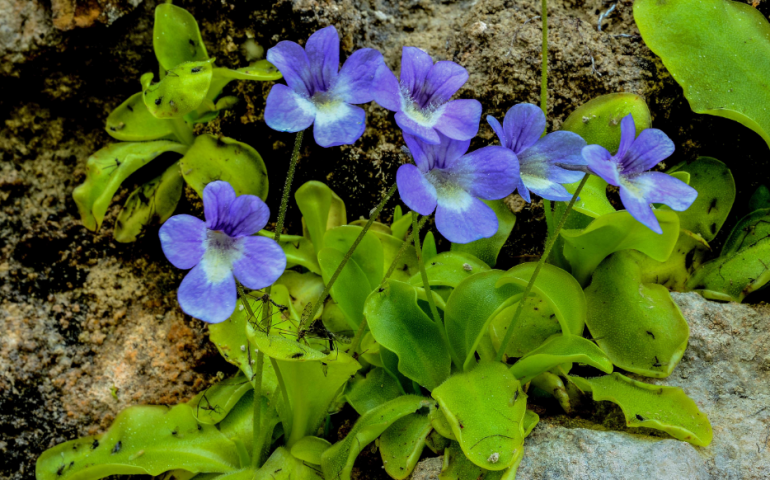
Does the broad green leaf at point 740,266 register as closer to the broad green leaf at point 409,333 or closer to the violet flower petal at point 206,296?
the broad green leaf at point 409,333

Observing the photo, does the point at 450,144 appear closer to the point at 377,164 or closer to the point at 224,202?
the point at 224,202

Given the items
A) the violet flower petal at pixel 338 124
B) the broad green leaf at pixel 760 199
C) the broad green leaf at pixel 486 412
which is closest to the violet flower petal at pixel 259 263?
the violet flower petal at pixel 338 124

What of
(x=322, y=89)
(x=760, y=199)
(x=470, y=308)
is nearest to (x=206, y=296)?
(x=322, y=89)

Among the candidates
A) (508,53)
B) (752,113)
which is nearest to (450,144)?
(508,53)

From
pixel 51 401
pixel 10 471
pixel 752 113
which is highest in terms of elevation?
pixel 752 113

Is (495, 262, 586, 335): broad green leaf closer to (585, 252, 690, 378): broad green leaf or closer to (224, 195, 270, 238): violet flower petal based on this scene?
(585, 252, 690, 378): broad green leaf

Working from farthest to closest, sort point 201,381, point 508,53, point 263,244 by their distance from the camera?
point 508,53, point 201,381, point 263,244

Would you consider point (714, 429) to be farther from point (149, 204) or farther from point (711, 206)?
point (149, 204)
